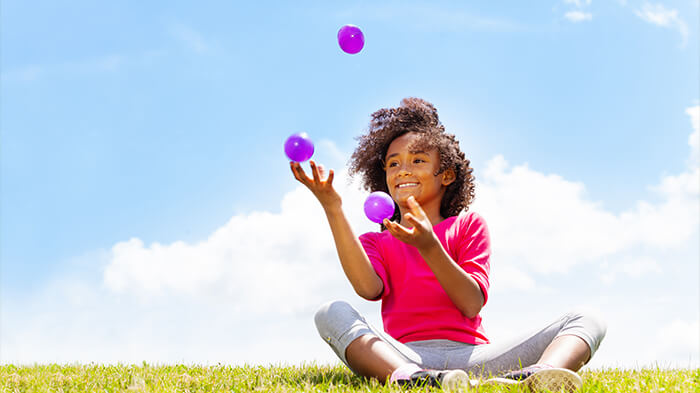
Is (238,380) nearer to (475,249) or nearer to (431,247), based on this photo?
(431,247)

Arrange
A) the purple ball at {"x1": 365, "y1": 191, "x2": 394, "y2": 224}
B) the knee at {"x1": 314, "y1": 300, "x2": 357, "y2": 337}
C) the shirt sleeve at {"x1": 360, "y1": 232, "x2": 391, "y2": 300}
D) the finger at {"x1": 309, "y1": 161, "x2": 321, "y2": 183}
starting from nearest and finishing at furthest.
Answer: the finger at {"x1": 309, "y1": 161, "x2": 321, "y2": 183}, the knee at {"x1": 314, "y1": 300, "x2": 357, "y2": 337}, the purple ball at {"x1": 365, "y1": 191, "x2": 394, "y2": 224}, the shirt sleeve at {"x1": 360, "y1": 232, "x2": 391, "y2": 300}

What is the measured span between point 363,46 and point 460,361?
2.58 m

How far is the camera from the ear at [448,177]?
4.90 m

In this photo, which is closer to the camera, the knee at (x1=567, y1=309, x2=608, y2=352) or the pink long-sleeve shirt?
the knee at (x1=567, y1=309, x2=608, y2=352)

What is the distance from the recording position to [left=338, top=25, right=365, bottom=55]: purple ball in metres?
5.00

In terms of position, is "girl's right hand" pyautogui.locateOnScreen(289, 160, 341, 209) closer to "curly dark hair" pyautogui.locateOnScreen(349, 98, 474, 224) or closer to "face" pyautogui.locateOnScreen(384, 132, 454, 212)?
"face" pyautogui.locateOnScreen(384, 132, 454, 212)

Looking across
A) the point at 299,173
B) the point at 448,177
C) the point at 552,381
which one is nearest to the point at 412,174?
the point at 448,177

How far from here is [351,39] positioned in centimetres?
500

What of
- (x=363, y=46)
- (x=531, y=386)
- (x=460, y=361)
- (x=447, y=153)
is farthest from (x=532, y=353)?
(x=363, y=46)

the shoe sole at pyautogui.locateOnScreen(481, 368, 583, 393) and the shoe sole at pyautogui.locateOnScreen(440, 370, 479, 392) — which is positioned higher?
the shoe sole at pyautogui.locateOnScreen(481, 368, 583, 393)

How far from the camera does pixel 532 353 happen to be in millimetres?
4074

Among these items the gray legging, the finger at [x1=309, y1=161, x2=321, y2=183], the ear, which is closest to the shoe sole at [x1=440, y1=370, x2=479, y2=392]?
the gray legging

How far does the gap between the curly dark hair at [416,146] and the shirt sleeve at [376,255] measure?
0.31 metres

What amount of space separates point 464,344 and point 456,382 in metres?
0.78
